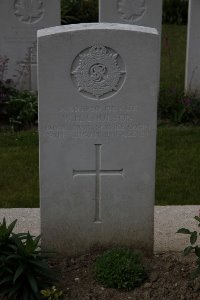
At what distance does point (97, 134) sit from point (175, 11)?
13332mm

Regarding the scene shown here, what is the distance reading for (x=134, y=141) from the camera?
15.3 ft

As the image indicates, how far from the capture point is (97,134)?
464 centimetres

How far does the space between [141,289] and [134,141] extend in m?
0.98

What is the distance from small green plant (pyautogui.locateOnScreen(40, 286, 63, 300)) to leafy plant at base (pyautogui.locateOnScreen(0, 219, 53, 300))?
43 millimetres

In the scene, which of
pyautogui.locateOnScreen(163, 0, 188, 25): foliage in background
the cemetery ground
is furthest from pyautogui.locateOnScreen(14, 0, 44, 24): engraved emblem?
pyautogui.locateOnScreen(163, 0, 188, 25): foliage in background

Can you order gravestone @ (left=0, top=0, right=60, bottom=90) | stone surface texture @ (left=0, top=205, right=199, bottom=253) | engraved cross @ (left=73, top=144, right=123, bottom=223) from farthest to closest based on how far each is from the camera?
gravestone @ (left=0, top=0, right=60, bottom=90), stone surface texture @ (left=0, top=205, right=199, bottom=253), engraved cross @ (left=73, top=144, right=123, bottom=223)

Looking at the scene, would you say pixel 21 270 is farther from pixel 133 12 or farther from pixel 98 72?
pixel 133 12

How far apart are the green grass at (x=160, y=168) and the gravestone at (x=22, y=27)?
4.61 feet

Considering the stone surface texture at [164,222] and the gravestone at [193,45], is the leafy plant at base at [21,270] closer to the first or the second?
the stone surface texture at [164,222]

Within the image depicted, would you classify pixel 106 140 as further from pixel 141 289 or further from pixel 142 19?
pixel 142 19

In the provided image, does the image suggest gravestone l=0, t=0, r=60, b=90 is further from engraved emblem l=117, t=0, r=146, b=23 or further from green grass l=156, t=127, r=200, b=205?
green grass l=156, t=127, r=200, b=205

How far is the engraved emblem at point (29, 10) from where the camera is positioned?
9.26 metres

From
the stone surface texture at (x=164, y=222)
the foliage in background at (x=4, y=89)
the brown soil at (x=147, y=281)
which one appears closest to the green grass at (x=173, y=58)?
the foliage in background at (x=4, y=89)

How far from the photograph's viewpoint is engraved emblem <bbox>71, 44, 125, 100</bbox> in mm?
4527
